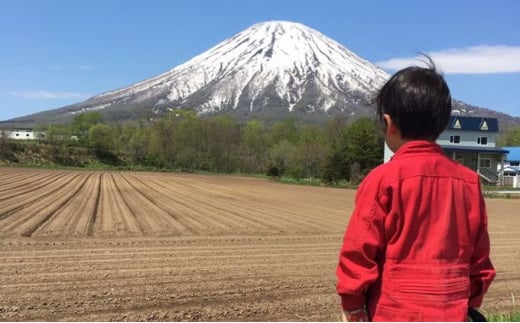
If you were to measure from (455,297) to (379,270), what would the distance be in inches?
10.3

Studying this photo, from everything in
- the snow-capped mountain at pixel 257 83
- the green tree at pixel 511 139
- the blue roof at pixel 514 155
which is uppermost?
the snow-capped mountain at pixel 257 83

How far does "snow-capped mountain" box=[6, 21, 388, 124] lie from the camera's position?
168 meters

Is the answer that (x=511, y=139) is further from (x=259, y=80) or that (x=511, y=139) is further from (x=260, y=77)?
(x=259, y=80)

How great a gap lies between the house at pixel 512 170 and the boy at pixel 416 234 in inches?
2065

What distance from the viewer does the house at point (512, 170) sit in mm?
49938

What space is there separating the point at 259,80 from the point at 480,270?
18411cm

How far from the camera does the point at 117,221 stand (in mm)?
14875

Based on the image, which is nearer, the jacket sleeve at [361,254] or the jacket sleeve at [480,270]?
the jacket sleeve at [361,254]

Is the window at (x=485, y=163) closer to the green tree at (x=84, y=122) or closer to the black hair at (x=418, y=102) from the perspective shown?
the black hair at (x=418, y=102)

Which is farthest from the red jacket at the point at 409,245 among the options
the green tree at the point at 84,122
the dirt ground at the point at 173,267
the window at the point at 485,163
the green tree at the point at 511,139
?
the green tree at the point at 84,122

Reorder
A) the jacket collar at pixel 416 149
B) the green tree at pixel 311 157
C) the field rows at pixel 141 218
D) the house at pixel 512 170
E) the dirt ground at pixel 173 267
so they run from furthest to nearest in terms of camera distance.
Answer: the green tree at pixel 311 157 → the house at pixel 512 170 → the field rows at pixel 141 218 → the dirt ground at pixel 173 267 → the jacket collar at pixel 416 149

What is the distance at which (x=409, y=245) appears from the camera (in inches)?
67.6

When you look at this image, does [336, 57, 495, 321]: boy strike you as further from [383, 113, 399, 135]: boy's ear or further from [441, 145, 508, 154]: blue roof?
[441, 145, 508, 154]: blue roof

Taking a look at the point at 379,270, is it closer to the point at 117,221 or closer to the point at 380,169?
the point at 380,169
